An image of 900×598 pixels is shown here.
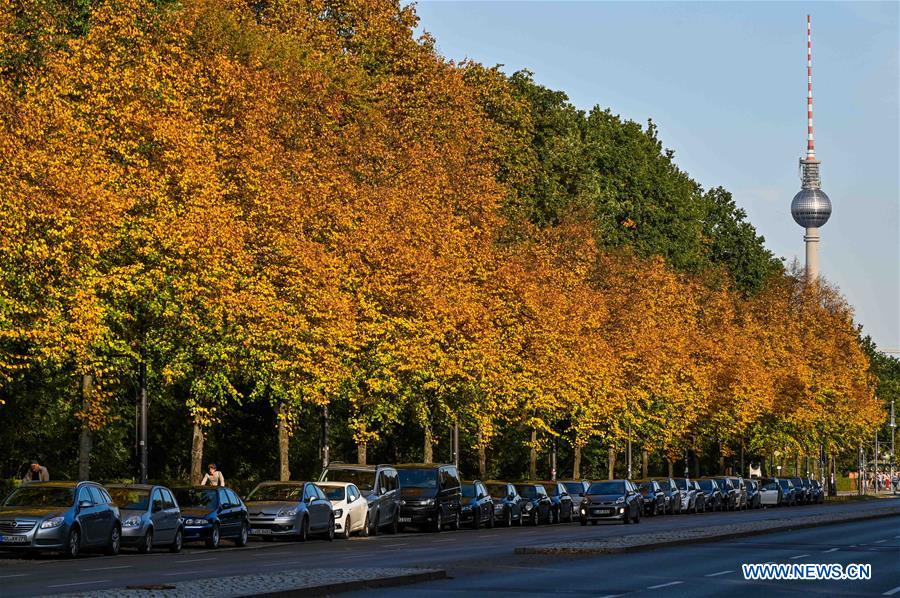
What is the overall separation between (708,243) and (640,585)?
92.2 m

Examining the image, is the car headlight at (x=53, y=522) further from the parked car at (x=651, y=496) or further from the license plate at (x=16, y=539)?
the parked car at (x=651, y=496)

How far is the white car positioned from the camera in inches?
1694

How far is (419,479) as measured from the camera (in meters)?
48.3

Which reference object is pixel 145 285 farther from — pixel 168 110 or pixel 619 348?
pixel 619 348

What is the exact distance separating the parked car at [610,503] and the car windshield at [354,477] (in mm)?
12482

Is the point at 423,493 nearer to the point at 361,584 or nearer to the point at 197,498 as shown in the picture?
the point at 197,498

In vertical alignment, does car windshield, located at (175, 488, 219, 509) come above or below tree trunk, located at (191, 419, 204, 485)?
below

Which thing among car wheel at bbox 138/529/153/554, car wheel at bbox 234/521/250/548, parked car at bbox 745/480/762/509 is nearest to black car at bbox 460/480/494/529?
car wheel at bbox 234/521/250/548

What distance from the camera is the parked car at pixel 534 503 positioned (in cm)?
5681

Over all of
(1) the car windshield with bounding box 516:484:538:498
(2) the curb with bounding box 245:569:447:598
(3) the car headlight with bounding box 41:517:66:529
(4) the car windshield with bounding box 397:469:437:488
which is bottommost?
(2) the curb with bounding box 245:569:447:598

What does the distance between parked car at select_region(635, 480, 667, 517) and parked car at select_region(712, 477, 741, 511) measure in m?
12.8

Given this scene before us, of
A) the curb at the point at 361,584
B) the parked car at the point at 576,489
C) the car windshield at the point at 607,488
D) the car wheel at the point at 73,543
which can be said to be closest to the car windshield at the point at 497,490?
the car windshield at the point at 607,488

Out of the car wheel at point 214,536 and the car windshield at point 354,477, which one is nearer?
the car wheel at point 214,536

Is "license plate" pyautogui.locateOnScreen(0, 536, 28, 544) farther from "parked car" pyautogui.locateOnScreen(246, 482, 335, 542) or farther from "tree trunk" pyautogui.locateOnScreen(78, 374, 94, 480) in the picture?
"parked car" pyautogui.locateOnScreen(246, 482, 335, 542)
